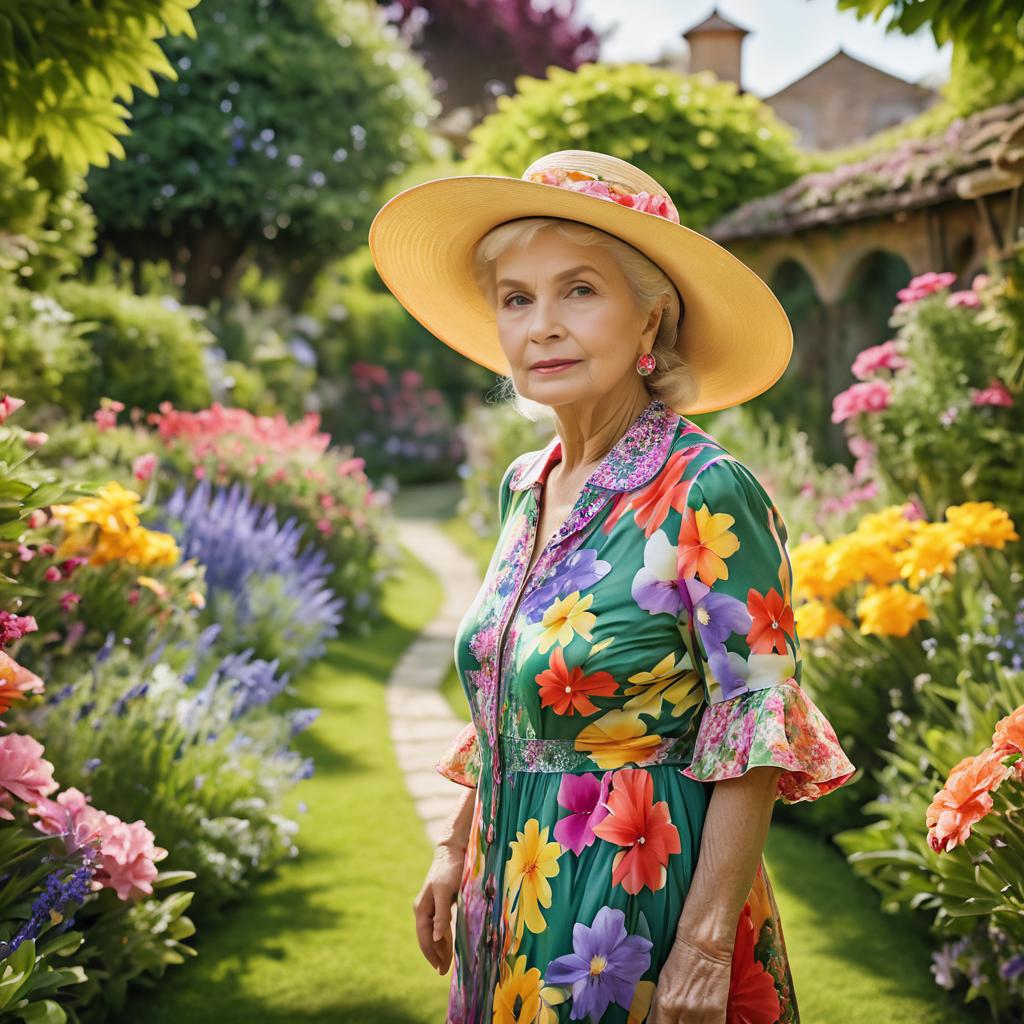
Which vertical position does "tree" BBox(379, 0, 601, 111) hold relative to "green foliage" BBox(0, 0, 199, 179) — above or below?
above

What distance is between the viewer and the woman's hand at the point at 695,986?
161 cm

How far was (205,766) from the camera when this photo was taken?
12.2 feet

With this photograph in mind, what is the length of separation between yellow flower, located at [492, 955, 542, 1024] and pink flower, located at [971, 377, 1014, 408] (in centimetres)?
370

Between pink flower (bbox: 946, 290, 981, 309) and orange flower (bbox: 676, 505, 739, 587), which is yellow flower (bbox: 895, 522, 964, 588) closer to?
pink flower (bbox: 946, 290, 981, 309)

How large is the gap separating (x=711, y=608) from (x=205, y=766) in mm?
2562

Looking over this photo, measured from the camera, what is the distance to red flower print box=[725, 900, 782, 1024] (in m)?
1.73

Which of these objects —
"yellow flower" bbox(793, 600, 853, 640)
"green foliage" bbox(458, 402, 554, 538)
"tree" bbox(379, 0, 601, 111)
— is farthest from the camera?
"tree" bbox(379, 0, 601, 111)

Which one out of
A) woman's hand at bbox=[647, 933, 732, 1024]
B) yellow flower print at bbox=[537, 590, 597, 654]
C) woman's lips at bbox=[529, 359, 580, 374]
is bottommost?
woman's hand at bbox=[647, 933, 732, 1024]

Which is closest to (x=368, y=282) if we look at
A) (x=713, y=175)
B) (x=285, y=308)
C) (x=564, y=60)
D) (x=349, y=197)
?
(x=285, y=308)

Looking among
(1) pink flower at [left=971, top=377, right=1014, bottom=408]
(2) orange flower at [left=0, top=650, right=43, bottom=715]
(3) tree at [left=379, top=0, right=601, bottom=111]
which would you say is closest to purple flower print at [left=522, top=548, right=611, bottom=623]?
(2) orange flower at [left=0, top=650, right=43, bottom=715]

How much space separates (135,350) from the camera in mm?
8586

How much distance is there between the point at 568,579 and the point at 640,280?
0.52 metres

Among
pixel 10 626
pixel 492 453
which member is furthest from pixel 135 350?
pixel 10 626

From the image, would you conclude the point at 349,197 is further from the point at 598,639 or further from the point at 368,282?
the point at 598,639
